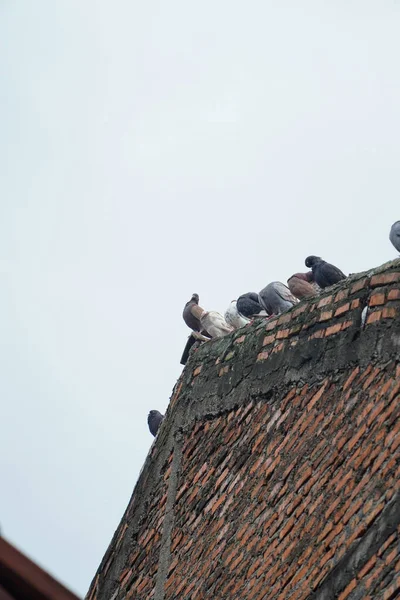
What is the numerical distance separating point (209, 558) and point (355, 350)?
1.81m

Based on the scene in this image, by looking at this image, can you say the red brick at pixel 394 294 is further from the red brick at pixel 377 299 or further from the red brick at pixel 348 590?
the red brick at pixel 348 590

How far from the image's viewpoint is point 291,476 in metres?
6.72

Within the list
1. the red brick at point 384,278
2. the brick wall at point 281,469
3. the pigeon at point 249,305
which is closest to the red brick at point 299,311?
the brick wall at point 281,469

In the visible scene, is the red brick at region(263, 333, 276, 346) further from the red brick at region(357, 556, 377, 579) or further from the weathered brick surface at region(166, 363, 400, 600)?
the red brick at region(357, 556, 377, 579)

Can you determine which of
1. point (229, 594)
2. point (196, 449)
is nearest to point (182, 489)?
point (196, 449)

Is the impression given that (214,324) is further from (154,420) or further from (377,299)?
(377,299)

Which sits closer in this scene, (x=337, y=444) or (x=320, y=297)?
(x=337, y=444)

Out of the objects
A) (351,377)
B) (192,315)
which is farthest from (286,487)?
(192,315)

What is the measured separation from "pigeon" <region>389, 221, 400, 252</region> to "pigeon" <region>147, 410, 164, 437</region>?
560 centimetres

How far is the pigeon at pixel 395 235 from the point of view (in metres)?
8.66

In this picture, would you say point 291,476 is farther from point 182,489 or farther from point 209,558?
point 182,489

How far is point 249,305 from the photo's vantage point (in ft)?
36.3

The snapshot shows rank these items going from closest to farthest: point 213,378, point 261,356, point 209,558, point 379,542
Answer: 1. point 379,542
2. point 209,558
3. point 261,356
4. point 213,378

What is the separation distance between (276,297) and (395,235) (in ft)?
5.67
